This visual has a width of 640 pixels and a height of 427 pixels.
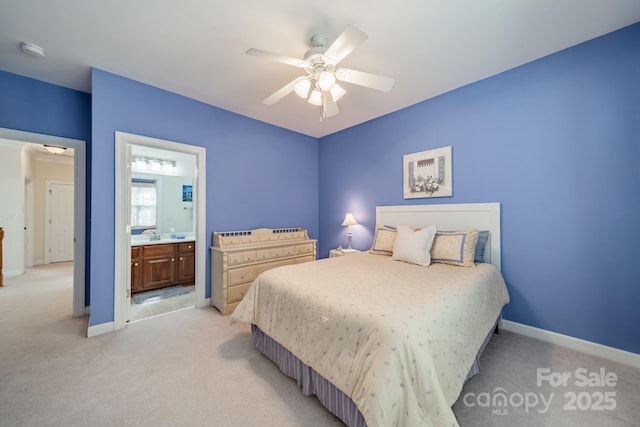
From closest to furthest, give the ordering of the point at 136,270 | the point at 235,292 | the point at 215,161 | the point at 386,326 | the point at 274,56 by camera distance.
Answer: the point at 386,326
the point at 274,56
the point at 235,292
the point at 215,161
the point at 136,270

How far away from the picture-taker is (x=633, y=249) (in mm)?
1929

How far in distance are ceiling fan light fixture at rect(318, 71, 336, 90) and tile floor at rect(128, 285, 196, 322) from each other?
316 centimetres

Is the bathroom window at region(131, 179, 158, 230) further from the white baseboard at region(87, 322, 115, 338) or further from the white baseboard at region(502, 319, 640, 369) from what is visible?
the white baseboard at region(502, 319, 640, 369)

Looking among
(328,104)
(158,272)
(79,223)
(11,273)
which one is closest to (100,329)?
(79,223)

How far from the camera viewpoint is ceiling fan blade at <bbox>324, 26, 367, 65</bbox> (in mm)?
1484

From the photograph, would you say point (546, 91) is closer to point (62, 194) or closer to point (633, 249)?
point (633, 249)

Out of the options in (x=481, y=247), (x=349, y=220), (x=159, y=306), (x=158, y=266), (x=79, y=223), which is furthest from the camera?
(x=349, y=220)

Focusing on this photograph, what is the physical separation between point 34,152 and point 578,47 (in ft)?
30.2

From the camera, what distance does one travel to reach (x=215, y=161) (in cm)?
334

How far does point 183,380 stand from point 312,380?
992 millimetres

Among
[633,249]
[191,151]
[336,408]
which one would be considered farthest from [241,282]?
[633,249]

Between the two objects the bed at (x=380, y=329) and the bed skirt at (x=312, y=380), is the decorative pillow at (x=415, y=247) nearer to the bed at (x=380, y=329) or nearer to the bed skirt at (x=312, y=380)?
the bed at (x=380, y=329)

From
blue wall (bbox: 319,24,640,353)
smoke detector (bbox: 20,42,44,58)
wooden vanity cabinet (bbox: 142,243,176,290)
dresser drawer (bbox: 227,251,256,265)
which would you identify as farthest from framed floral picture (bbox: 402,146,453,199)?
smoke detector (bbox: 20,42,44,58)

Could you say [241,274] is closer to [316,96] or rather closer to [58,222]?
[316,96]
